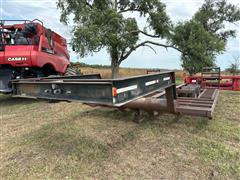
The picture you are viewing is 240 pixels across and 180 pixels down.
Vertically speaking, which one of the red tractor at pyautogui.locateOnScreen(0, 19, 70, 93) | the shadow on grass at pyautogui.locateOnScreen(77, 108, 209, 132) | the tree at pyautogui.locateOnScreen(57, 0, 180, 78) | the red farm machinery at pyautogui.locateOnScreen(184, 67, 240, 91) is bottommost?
the shadow on grass at pyautogui.locateOnScreen(77, 108, 209, 132)

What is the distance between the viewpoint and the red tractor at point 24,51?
530cm

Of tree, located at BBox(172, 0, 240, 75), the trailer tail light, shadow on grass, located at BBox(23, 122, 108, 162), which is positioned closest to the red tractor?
shadow on grass, located at BBox(23, 122, 108, 162)

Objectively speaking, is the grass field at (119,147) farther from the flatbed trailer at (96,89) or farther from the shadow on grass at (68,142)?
the flatbed trailer at (96,89)

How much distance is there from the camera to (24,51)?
17.5ft

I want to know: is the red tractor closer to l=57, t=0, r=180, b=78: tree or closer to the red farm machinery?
the red farm machinery

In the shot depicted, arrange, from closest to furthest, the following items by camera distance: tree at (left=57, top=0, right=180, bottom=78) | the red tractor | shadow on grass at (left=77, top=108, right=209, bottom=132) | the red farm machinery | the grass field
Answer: the grass field
shadow on grass at (left=77, top=108, right=209, bottom=132)
the red tractor
the red farm machinery
tree at (left=57, top=0, right=180, bottom=78)

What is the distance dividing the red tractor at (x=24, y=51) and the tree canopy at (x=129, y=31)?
7.46 metres

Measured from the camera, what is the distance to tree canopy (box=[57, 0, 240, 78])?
14.0 metres

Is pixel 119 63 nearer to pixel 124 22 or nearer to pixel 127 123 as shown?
pixel 124 22

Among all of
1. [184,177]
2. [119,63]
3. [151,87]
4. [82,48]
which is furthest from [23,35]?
[119,63]

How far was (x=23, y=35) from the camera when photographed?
18.6ft

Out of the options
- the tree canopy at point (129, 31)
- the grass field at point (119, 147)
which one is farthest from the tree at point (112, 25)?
the grass field at point (119, 147)

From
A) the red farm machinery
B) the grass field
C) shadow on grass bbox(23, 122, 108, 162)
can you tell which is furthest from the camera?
the red farm machinery

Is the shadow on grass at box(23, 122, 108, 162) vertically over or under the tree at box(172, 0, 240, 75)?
under
